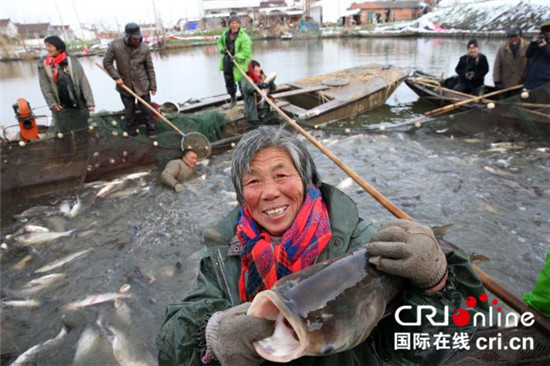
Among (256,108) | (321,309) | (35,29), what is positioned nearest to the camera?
(321,309)

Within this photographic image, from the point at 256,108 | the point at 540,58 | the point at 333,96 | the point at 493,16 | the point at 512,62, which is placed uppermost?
the point at 493,16

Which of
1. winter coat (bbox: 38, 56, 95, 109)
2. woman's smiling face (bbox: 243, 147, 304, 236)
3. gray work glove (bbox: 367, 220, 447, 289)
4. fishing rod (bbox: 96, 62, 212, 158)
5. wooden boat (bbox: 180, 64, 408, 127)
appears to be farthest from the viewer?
wooden boat (bbox: 180, 64, 408, 127)

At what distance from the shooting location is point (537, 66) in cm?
818

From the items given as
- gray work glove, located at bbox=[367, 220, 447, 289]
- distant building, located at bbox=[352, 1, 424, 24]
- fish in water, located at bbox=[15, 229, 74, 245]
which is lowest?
fish in water, located at bbox=[15, 229, 74, 245]

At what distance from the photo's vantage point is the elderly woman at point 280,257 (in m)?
1.31

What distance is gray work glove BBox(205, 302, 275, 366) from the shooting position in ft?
3.89

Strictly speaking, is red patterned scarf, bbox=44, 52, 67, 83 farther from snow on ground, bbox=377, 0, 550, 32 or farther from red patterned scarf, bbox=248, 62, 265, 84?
snow on ground, bbox=377, 0, 550, 32

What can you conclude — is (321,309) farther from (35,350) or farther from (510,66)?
(510,66)

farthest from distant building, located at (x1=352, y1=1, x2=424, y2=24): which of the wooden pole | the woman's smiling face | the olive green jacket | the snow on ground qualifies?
the olive green jacket

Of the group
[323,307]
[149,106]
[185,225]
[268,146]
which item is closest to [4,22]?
[149,106]

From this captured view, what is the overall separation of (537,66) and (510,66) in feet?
4.33

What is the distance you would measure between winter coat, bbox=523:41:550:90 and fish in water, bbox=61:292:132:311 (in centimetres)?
992

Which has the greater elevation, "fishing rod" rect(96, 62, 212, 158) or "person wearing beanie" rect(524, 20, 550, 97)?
"person wearing beanie" rect(524, 20, 550, 97)

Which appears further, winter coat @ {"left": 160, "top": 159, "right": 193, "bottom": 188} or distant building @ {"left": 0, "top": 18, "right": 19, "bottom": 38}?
distant building @ {"left": 0, "top": 18, "right": 19, "bottom": 38}
